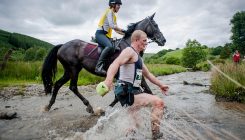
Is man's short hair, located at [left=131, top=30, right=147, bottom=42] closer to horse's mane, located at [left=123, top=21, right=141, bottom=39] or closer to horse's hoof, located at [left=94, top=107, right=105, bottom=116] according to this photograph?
horse's hoof, located at [left=94, top=107, right=105, bottom=116]

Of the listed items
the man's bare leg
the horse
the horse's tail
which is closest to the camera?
the man's bare leg

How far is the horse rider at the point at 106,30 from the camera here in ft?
26.1

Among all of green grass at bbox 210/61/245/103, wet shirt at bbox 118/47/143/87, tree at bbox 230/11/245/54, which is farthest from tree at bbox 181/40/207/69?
wet shirt at bbox 118/47/143/87

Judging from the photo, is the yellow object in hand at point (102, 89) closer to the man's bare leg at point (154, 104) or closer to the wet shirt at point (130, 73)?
the wet shirt at point (130, 73)

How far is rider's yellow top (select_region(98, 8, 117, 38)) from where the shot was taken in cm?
817

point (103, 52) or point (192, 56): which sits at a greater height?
point (192, 56)

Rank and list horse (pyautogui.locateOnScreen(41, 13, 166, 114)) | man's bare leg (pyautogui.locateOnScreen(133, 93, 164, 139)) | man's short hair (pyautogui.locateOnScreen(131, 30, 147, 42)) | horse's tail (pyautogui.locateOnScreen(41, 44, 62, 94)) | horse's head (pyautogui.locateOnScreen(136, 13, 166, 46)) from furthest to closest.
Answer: horse's tail (pyautogui.locateOnScreen(41, 44, 62, 94)) < horse's head (pyautogui.locateOnScreen(136, 13, 166, 46)) < horse (pyautogui.locateOnScreen(41, 13, 166, 114)) < man's short hair (pyautogui.locateOnScreen(131, 30, 147, 42)) < man's bare leg (pyautogui.locateOnScreen(133, 93, 164, 139))

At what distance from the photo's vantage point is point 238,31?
7269 centimetres

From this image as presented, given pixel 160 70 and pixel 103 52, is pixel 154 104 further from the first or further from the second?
pixel 160 70

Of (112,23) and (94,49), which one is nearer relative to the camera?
(112,23)

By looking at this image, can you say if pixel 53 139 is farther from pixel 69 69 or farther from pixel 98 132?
pixel 69 69

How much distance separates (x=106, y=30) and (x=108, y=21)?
307mm

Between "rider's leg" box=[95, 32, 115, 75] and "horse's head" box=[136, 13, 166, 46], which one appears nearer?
"rider's leg" box=[95, 32, 115, 75]

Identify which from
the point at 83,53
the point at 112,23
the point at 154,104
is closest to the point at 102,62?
the point at 83,53
